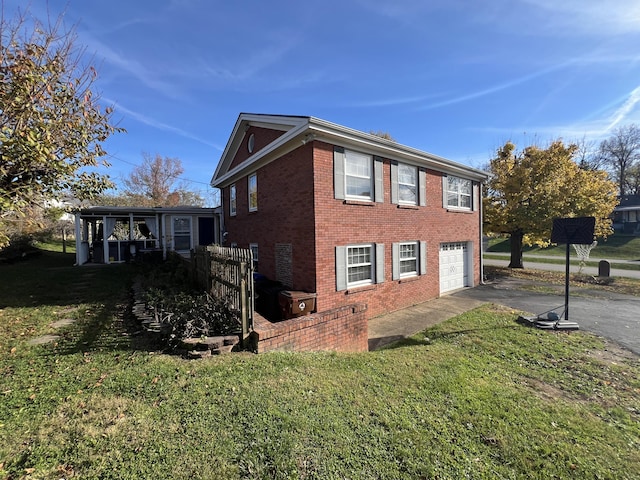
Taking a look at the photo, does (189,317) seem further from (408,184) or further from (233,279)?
(408,184)

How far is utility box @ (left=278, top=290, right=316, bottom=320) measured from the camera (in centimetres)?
672

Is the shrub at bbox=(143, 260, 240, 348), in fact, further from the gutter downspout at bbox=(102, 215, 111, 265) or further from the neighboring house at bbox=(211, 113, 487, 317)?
the gutter downspout at bbox=(102, 215, 111, 265)

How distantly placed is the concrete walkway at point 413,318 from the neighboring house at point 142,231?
12.4 m

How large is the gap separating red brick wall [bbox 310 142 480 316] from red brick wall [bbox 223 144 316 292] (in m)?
0.32

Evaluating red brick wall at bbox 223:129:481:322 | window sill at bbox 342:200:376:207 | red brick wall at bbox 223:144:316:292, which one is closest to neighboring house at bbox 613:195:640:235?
red brick wall at bbox 223:129:481:322

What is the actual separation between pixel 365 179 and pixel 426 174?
3207mm

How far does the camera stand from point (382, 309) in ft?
28.7

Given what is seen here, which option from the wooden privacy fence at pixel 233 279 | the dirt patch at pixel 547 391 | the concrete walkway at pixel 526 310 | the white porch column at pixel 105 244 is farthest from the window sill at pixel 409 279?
the white porch column at pixel 105 244

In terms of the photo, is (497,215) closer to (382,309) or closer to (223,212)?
(382,309)

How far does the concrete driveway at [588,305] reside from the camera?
7012 millimetres

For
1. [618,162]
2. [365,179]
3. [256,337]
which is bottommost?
[256,337]

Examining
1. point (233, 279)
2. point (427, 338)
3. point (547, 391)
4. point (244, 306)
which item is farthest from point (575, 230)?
point (233, 279)

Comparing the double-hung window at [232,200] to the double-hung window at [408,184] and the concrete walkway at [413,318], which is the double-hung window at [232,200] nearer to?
the double-hung window at [408,184]

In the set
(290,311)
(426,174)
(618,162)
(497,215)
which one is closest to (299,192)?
(290,311)
